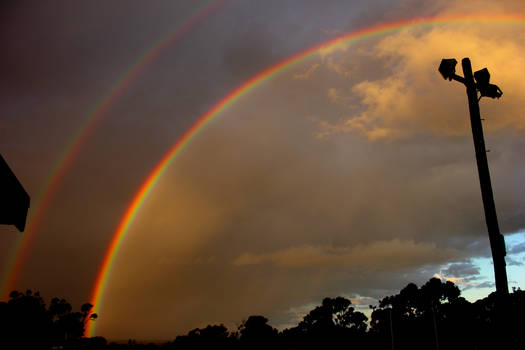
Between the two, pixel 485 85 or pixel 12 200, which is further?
pixel 485 85

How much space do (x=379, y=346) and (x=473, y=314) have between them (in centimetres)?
3491

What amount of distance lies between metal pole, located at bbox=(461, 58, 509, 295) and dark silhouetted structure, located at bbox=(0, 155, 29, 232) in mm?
6328

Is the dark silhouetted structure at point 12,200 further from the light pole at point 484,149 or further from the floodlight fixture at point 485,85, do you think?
the floodlight fixture at point 485,85

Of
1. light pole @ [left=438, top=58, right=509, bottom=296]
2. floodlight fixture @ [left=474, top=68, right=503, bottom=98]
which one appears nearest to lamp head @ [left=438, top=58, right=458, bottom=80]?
light pole @ [left=438, top=58, right=509, bottom=296]

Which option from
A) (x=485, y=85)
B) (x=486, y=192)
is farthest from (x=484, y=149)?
(x=485, y=85)

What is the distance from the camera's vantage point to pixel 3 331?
6.11 metres

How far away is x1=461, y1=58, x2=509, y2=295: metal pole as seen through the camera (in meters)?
6.14

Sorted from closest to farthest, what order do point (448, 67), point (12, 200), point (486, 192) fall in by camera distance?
point (12, 200)
point (486, 192)
point (448, 67)

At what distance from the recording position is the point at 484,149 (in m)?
6.94

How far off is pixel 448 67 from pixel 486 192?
2393mm

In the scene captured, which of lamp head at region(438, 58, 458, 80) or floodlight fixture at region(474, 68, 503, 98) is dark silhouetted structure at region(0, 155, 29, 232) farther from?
floodlight fixture at region(474, 68, 503, 98)

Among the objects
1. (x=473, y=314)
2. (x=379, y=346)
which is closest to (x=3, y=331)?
(x=379, y=346)

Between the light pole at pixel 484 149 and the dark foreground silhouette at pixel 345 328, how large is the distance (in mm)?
482

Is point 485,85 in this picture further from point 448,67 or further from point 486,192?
point 486,192
